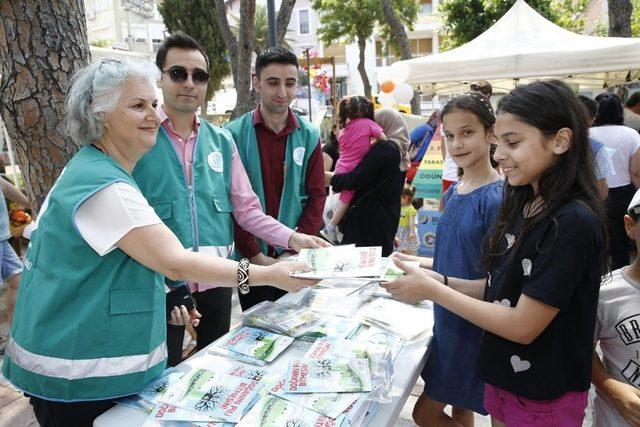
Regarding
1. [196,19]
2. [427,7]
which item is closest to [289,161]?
[196,19]

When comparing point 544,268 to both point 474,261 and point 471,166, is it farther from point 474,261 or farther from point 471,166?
point 471,166

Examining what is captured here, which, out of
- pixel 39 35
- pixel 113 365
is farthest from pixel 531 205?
pixel 39 35

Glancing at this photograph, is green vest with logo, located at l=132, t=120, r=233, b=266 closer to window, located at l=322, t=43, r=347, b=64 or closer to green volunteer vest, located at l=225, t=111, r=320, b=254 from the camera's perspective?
green volunteer vest, located at l=225, t=111, r=320, b=254

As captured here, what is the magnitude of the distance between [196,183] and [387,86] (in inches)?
289

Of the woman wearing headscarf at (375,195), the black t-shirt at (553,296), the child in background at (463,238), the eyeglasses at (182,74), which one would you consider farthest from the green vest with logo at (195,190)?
the woman wearing headscarf at (375,195)

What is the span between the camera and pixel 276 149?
257cm

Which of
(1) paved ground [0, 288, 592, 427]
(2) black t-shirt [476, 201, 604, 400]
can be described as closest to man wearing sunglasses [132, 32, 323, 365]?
(2) black t-shirt [476, 201, 604, 400]

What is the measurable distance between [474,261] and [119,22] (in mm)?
41614

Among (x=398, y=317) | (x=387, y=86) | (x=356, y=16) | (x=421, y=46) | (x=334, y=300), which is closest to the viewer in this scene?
(x=398, y=317)

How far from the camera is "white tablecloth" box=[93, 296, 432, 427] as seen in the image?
1263 mm

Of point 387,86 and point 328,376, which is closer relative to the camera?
point 328,376

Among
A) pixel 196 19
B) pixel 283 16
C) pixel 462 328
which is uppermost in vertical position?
pixel 196 19

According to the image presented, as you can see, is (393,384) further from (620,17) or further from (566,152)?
(620,17)

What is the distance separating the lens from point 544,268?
4.18ft
